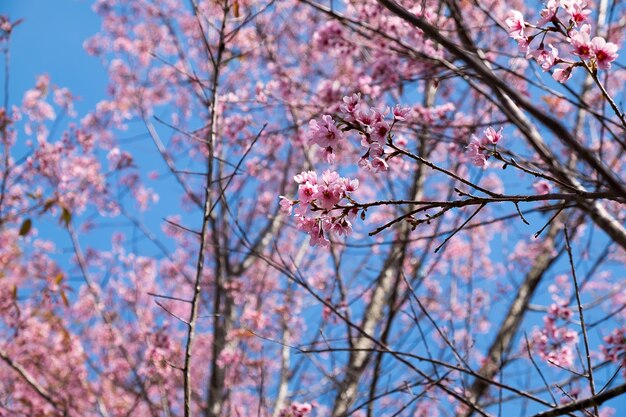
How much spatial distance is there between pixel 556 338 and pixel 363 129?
2.25 metres

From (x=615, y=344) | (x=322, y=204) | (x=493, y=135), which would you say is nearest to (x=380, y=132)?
(x=322, y=204)

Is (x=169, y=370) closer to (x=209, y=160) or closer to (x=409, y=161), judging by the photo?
(x=409, y=161)

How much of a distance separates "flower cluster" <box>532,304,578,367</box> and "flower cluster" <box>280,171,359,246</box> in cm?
201

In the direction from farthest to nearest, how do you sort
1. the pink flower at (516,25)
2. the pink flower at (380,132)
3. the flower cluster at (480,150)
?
the pink flower at (516,25) → the flower cluster at (480,150) → the pink flower at (380,132)

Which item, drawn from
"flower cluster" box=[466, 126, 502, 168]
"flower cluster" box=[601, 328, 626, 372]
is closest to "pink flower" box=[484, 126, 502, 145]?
"flower cluster" box=[466, 126, 502, 168]

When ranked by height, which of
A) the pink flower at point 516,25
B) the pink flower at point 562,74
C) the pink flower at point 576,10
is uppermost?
the pink flower at point 516,25

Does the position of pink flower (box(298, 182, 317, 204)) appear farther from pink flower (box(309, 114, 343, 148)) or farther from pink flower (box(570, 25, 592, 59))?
pink flower (box(570, 25, 592, 59))

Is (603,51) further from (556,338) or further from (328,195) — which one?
(556,338)

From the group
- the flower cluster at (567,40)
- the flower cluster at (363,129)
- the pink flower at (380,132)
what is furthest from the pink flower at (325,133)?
the flower cluster at (567,40)

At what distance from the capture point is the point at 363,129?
1632 mm

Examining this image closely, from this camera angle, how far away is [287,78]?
16.5 feet

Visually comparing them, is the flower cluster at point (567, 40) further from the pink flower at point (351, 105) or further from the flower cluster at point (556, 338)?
the flower cluster at point (556, 338)

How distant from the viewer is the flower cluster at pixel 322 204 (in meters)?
1.66

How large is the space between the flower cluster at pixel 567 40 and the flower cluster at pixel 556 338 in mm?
1871
